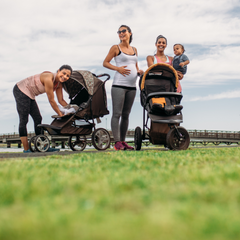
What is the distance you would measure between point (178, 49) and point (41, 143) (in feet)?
15.0

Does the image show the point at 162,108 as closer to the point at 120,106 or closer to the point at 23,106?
the point at 120,106

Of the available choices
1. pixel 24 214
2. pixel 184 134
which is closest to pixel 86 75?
pixel 184 134

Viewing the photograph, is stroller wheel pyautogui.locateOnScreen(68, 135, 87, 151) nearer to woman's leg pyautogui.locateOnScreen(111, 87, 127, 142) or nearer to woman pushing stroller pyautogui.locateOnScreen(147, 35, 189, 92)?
woman's leg pyautogui.locateOnScreen(111, 87, 127, 142)

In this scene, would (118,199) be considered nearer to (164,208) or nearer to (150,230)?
(164,208)

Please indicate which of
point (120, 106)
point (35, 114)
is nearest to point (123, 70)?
point (120, 106)

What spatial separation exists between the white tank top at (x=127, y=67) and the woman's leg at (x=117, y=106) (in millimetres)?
191

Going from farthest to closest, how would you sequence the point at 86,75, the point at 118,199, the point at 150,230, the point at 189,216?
the point at 86,75 < the point at 118,199 < the point at 189,216 < the point at 150,230

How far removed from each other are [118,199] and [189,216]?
0.42 m

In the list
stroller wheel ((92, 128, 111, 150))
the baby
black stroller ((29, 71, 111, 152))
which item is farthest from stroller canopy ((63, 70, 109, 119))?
the baby

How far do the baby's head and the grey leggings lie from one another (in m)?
1.84

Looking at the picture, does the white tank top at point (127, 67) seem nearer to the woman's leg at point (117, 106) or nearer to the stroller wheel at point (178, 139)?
the woman's leg at point (117, 106)

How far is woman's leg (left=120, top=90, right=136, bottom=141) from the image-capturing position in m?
7.01

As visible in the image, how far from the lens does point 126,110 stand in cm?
712

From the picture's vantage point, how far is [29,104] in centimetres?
693
